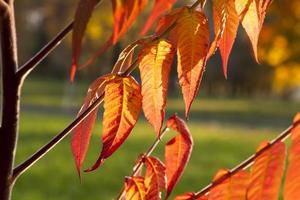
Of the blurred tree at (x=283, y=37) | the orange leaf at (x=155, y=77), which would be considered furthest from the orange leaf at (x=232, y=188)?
the blurred tree at (x=283, y=37)

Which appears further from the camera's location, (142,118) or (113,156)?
(142,118)

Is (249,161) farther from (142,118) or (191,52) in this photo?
(142,118)

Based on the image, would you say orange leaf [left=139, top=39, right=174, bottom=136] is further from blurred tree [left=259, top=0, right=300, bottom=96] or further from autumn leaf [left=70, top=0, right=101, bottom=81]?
blurred tree [left=259, top=0, right=300, bottom=96]

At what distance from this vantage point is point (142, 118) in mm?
19516

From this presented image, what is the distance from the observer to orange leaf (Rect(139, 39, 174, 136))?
662 mm

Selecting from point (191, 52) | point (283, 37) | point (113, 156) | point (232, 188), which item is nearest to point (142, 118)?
point (283, 37)

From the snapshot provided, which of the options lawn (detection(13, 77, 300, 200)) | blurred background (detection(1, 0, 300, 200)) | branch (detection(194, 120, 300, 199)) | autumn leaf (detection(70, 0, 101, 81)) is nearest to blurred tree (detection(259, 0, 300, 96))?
blurred background (detection(1, 0, 300, 200))

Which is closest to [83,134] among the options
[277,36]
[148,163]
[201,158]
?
[148,163]

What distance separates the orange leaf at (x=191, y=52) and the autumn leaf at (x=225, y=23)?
0.02 m

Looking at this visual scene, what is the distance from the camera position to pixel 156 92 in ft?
2.19

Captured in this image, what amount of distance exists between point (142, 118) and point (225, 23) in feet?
61.8

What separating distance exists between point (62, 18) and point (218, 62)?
9.37m

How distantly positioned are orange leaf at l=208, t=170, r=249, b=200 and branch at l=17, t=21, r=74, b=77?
0.74 feet

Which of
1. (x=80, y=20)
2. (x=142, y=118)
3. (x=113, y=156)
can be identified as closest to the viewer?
(x=80, y=20)
